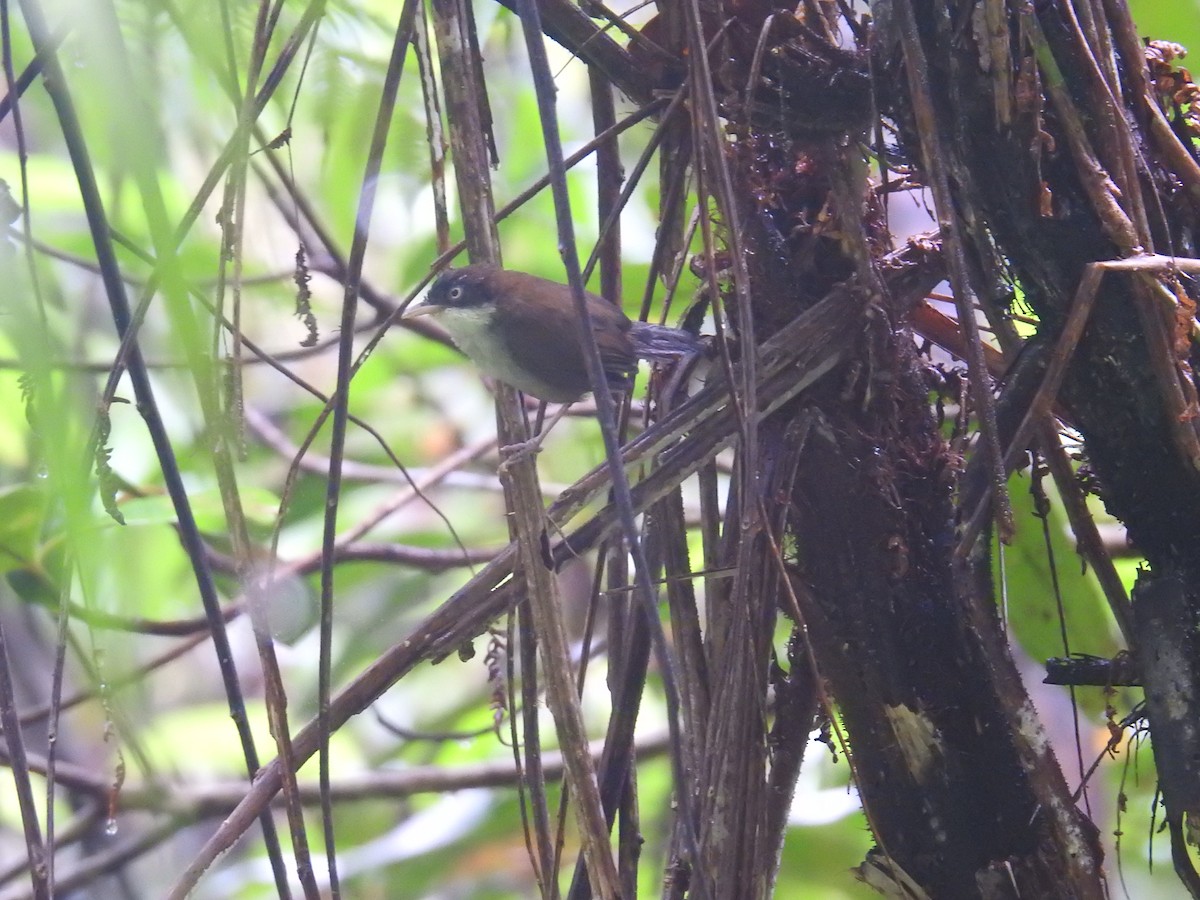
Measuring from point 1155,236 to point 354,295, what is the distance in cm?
97

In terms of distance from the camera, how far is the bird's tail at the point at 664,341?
5.60 ft

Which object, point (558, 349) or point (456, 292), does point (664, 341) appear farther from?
point (456, 292)

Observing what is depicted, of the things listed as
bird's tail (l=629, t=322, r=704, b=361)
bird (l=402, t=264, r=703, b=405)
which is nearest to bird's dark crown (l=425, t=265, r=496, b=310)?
bird (l=402, t=264, r=703, b=405)

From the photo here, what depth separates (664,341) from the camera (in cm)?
182

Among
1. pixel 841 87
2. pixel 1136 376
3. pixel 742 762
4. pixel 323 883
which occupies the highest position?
pixel 841 87

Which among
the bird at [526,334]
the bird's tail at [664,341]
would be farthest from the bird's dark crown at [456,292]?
the bird's tail at [664,341]

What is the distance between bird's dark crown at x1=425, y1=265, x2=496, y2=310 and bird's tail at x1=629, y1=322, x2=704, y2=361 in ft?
1.46

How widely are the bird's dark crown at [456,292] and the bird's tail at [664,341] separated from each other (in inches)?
17.6

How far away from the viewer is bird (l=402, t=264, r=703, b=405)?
2363mm

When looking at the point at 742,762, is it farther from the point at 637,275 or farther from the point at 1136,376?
the point at 637,275

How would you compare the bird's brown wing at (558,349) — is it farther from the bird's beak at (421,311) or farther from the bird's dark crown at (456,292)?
the bird's beak at (421,311)

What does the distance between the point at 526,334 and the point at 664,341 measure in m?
0.78

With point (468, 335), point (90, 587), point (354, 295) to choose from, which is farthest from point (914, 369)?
point (468, 335)

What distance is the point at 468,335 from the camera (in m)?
2.57
